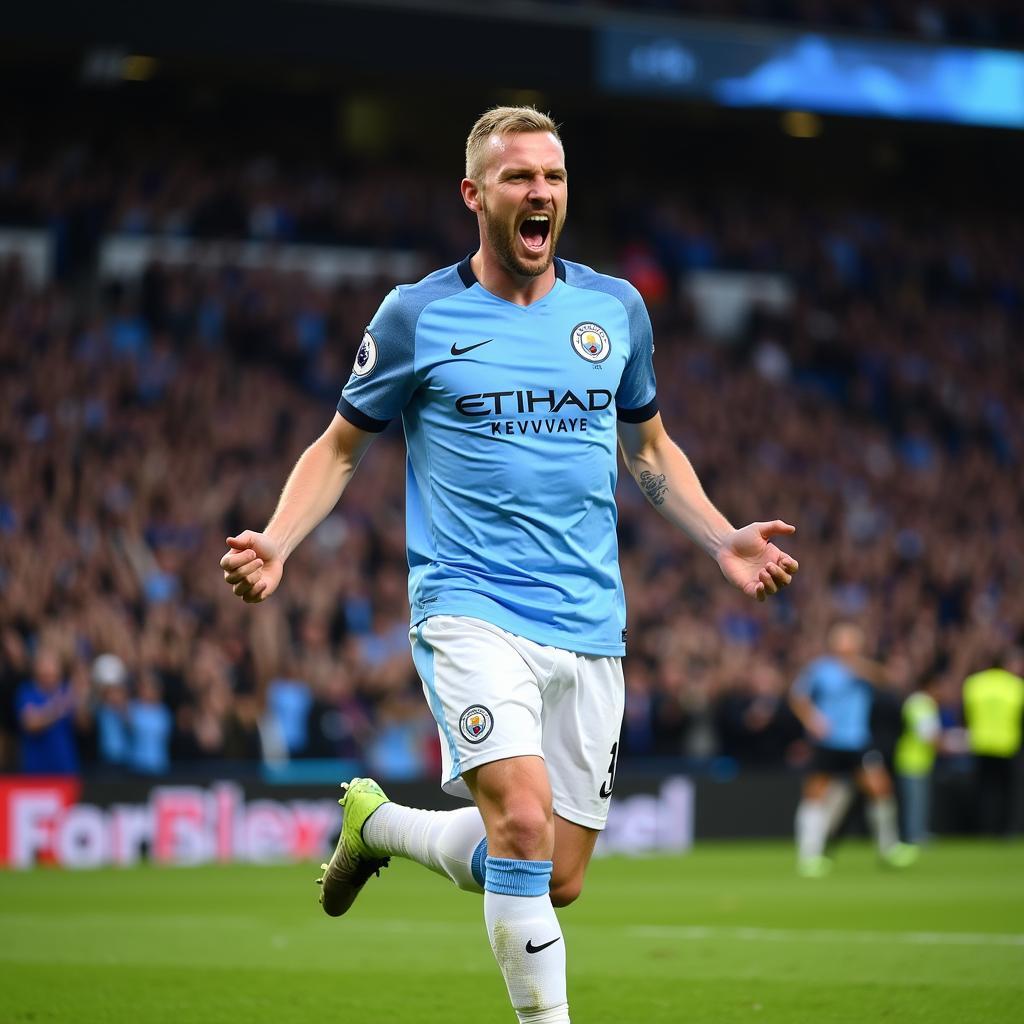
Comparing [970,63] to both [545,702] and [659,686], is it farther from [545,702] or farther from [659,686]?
[545,702]

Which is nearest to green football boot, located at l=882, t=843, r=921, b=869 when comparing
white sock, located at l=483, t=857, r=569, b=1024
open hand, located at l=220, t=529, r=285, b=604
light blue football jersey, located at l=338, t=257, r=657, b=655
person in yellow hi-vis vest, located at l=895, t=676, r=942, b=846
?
person in yellow hi-vis vest, located at l=895, t=676, r=942, b=846

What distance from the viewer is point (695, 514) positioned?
5.88m

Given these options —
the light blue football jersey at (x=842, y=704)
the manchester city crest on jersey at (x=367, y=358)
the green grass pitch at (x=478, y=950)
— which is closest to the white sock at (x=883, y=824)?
the light blue football jersey at (x=842, y=704)

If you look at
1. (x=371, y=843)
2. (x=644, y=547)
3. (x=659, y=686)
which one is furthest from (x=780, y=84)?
(x=371, y=843)

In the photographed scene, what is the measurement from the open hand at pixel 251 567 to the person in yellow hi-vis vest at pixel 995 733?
16781mm

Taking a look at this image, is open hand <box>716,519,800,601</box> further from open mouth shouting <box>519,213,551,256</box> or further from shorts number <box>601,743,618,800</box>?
open mouth shouting <box>519,213,551,256</box>

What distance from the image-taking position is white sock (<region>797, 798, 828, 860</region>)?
54.8 ft

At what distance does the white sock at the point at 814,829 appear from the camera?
16703 mm

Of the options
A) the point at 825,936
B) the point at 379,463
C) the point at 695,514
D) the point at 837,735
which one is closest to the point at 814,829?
the point at 837,735

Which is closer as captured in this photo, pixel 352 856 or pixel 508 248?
pixel 508 248

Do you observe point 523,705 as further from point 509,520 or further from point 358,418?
point 358,418

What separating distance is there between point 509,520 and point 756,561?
0.80 meters

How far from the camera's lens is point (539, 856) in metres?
5.05

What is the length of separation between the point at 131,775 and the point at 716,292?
16.1 m
